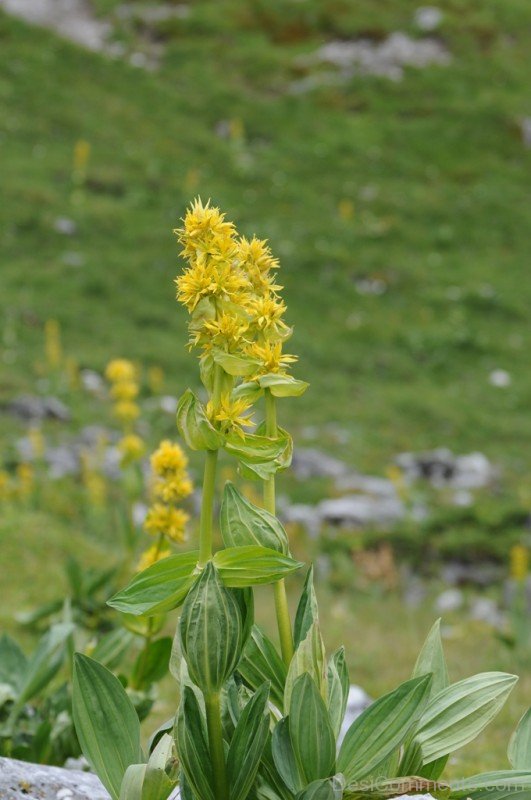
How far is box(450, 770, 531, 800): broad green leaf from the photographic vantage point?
2.70 metres

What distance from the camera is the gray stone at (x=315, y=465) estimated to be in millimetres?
13711

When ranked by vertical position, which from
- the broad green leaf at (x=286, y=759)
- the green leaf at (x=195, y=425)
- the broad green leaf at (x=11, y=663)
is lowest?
the broad green leaf at (x=286, y=759)

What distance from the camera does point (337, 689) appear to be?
293 cm

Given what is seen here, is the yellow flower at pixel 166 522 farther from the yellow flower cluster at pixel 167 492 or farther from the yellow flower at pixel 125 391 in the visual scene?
the yellow flower at pixel 125 391

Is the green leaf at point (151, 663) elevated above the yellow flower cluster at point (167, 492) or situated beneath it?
situated beneath

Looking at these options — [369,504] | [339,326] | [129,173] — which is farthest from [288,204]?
[369,504]

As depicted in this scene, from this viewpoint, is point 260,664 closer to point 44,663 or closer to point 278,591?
point 278,591

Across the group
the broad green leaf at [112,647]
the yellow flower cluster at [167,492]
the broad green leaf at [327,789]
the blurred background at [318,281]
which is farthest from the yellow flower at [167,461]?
the blurred background at [318,281]

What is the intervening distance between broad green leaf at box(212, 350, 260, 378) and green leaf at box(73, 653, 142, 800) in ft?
3.09

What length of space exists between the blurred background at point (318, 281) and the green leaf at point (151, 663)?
1.44 metres

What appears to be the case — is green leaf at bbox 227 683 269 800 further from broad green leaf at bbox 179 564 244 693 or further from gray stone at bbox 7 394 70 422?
gray stone at bbox 7 394 70 422

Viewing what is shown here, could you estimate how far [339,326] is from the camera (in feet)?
59.6

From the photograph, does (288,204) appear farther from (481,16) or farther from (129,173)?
(481,16)

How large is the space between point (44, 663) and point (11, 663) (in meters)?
0.28
